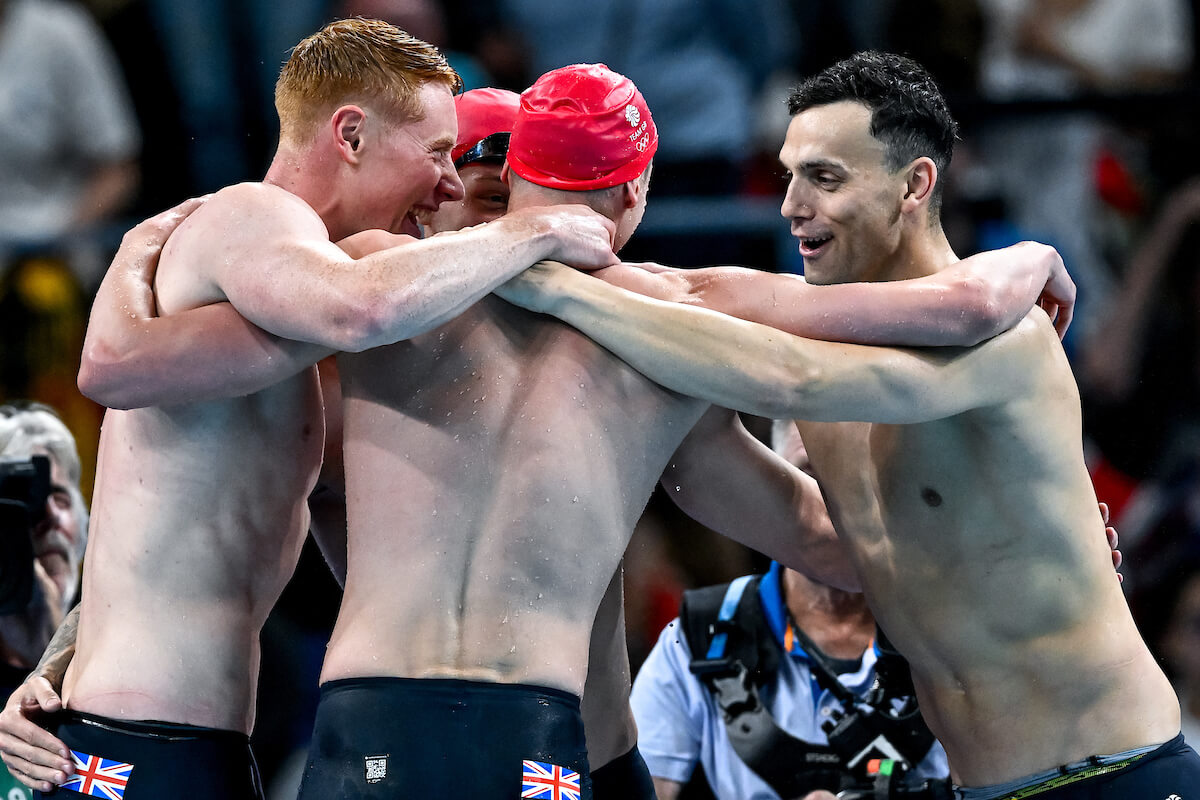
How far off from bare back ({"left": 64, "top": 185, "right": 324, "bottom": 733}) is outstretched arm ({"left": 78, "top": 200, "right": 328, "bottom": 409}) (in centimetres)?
10

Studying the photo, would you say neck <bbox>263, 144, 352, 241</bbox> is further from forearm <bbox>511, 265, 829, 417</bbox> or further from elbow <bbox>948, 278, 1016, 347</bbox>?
elbow <bbox>948, 278, 1016, 347</bbox>

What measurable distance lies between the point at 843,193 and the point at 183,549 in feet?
5.35

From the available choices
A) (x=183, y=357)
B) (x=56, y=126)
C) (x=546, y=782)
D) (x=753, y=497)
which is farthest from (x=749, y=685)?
(x=56, y=126)

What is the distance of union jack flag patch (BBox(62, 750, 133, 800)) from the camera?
2.99 m

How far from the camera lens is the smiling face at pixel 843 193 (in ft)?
11.1

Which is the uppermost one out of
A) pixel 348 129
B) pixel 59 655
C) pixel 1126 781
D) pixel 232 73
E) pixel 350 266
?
pixel 232 73

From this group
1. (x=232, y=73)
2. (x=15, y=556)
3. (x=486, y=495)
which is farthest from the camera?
(x=232, y=73)

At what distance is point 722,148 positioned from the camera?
7.04m

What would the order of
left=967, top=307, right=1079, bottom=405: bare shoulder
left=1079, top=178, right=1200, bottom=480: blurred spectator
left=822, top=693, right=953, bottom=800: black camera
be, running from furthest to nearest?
left=1079, top=178, right=1200, bottom=480: blurred spectator → left=822, top=693, right=953, bottom=800: black camera → left=967, top=307, right=1079, bottom=405: bare shoulder

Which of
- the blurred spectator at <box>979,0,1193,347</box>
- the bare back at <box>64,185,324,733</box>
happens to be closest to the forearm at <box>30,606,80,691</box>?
the bare back at <box>64,185,324,733</box>

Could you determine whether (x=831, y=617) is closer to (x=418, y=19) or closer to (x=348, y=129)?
(x=348, y=129)

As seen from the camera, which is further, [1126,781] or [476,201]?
[476,201]

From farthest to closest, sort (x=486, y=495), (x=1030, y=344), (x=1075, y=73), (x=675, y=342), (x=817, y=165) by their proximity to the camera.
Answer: (x=1075, y=73), (x=817, y=165), (x=1030, y=344), (x=675, y=342), (x=486, y=495)

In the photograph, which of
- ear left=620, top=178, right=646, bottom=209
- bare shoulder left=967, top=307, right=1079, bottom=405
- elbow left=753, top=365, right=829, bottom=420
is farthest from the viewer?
ear left=620, top=178, right=646, bottom=209
